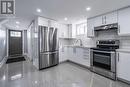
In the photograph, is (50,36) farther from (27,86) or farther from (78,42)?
(27,86)

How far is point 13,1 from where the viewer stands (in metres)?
2.35

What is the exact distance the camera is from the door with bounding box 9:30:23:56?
7.79 metres

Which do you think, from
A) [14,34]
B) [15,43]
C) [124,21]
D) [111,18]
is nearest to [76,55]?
[111,18]

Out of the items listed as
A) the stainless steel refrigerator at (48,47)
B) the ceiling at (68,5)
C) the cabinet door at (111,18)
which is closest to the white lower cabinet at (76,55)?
the stainless steel refrigerator at (48,47)

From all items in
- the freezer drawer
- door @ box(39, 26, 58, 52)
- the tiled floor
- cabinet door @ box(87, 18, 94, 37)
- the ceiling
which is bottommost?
the tiled floor

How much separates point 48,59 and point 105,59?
2.60 meters

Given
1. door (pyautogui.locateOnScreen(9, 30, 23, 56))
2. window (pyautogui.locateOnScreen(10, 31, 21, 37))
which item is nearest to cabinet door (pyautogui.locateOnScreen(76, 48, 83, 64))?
door (pyautogui.locateOnScreen(9, 30, 23, 56))

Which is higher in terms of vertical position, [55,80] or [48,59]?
[48,59]

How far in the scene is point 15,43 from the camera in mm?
8023

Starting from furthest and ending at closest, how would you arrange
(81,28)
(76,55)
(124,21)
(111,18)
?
(81,28) < (76,55) < (111,18) < (124,21)

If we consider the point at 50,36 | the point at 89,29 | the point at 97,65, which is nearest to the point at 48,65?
the point at 50,36

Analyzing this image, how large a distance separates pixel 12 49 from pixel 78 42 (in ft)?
21.8

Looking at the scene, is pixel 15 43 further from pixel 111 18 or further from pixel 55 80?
pixel 111 18

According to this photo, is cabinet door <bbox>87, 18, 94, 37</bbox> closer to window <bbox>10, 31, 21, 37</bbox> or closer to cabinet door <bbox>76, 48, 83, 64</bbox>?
cabinet door <bbox>76, 48, 83, 64</bbox>
